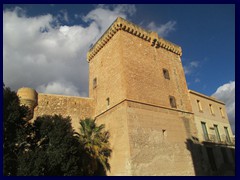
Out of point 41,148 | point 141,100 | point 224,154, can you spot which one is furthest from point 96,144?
point 224,154

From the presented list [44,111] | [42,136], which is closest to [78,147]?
[42,136]

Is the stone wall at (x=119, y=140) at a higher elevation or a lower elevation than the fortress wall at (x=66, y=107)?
lower

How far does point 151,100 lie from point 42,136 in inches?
298

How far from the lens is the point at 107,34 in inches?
692

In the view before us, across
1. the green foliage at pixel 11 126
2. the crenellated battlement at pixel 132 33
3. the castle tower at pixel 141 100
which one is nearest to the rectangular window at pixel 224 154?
the castle tower at pixel 141 100

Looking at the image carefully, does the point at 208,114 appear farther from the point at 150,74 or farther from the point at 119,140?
the point at 119,140

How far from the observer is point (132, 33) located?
56.2ft

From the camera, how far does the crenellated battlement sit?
54.6ft

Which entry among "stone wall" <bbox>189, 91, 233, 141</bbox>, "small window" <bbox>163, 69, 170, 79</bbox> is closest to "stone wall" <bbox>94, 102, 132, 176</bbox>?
"small window" <bbox>163, 69, 170, 79</bbox>

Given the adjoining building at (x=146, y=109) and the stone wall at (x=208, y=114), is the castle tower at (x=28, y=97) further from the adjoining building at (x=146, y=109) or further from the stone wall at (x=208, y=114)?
the stone wall at (x=208, y=114)

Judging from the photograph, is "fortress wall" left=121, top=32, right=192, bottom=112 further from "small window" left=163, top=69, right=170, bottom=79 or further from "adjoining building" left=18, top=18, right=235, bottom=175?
"small window" left=163, top=69, right=170, bottom=79

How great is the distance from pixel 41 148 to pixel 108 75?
25.0 feet

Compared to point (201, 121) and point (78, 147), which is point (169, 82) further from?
point (78, 147)

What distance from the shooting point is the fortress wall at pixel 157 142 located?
12.5 meters
